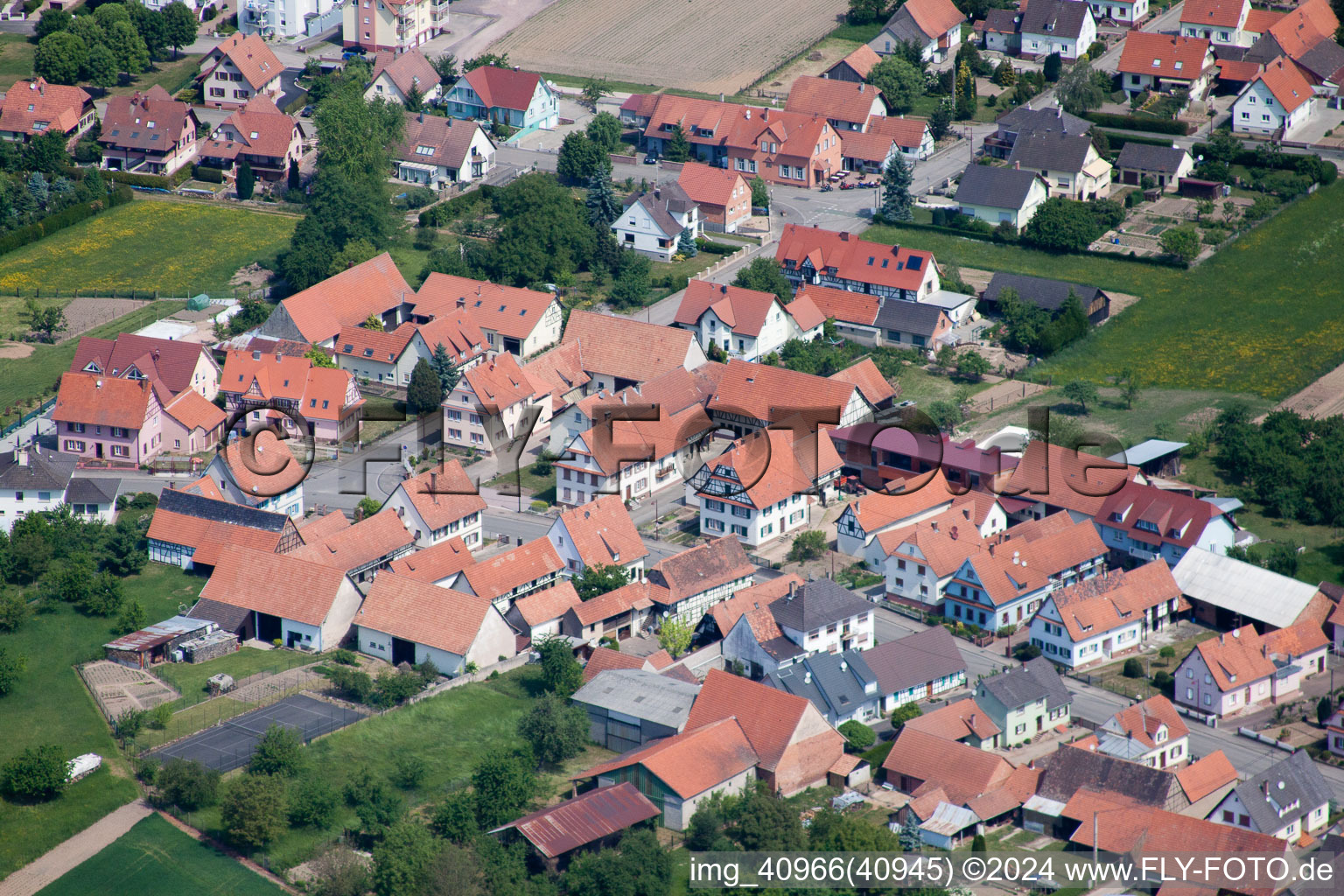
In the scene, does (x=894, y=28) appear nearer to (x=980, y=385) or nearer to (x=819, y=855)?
(x=980, y=385)

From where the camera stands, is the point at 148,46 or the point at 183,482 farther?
the point at 148,46

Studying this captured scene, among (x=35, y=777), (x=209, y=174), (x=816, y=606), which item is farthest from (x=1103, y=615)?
(x=209, y=174)

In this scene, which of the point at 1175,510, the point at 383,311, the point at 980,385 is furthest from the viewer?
the point at 383,311

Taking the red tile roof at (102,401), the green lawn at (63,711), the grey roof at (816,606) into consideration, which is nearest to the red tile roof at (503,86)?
the red tile roof at (102,401)

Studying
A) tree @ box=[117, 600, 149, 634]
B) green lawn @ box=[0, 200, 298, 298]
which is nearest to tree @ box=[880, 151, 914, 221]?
green lawn @ box=[0, 200, 298, 298]

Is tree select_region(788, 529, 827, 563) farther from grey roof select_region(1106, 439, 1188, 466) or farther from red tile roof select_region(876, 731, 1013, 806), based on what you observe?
red tile roof select_region(876, 731, 1013, 806)

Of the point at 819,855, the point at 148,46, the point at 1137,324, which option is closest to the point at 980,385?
the point at 1137,324
